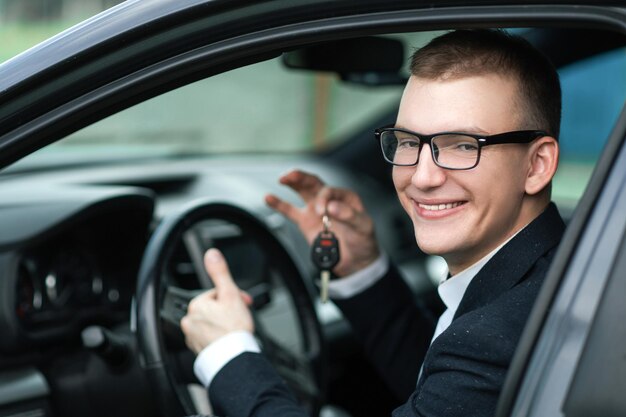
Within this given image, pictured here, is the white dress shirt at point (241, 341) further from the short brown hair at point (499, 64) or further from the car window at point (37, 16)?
the car window at point (37, 16)

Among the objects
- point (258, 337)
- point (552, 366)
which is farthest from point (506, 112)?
point (258, 337)

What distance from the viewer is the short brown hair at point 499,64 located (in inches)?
60.3

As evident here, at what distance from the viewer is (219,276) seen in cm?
187

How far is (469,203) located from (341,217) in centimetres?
73

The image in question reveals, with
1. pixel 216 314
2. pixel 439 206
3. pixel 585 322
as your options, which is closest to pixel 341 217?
pixel 216 314

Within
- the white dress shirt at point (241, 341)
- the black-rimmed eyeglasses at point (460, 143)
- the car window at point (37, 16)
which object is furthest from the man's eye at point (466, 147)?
the car window at point (37, 16)

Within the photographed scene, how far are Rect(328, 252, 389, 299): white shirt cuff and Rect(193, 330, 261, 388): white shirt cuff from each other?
56 centimetres

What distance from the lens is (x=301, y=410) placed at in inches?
60.7

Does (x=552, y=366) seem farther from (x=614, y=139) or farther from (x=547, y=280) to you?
(x=614, y=139)

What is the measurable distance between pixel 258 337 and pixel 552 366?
48.2 inches

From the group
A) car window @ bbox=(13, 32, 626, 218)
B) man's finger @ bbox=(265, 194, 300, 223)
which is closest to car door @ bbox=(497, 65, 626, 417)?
man's finger @ bbox=(265, 194, 300, 223)

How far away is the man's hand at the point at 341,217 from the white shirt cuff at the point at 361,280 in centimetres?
2

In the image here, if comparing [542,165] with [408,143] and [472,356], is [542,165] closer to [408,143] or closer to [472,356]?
[408,143]

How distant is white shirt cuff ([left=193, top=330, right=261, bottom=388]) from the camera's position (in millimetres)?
1690
